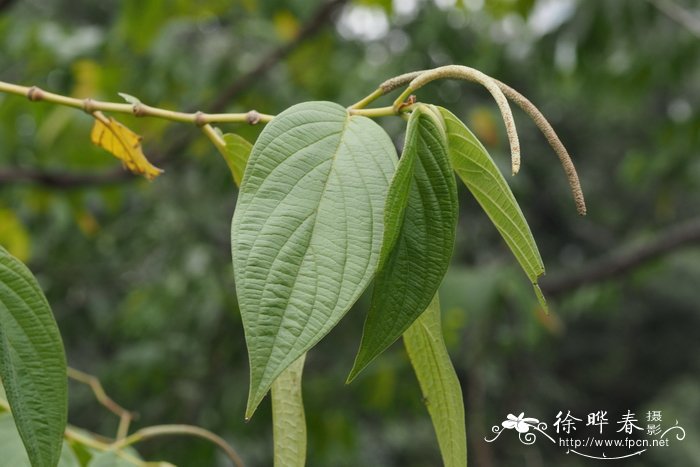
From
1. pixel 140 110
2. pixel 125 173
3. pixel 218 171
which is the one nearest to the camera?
pixel 140 110

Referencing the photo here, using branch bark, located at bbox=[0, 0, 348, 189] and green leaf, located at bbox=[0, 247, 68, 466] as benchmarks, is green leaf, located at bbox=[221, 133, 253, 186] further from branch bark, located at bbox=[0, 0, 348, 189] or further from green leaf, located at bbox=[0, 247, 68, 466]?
branch bark, located at bbox=[0, 0, 348, 189]

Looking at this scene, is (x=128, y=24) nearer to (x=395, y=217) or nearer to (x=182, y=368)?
(x=182, y=368)

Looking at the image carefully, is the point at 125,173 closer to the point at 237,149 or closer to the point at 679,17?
the point at 679,17

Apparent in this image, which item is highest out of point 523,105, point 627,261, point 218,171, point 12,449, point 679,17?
point 679,17

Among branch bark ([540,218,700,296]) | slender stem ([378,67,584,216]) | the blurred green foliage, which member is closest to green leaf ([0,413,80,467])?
slender stem ([378,67,584,216])

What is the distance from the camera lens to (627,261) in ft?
7.09

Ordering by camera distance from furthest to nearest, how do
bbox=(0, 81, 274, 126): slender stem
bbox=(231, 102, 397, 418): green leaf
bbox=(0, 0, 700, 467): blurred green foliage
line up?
bbox=(0, 0, 700, 467): blurred green foliage
bbox=(0, 81, 274, 126): slender stem
bbox=(231, 102, 397, 418): green leaf

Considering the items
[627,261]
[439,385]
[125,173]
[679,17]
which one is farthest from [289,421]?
[627,261]

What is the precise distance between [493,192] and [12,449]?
0.31 meters

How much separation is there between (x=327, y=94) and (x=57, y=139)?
0.67 m

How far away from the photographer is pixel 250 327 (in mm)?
301

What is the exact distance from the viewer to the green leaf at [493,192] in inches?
13.2

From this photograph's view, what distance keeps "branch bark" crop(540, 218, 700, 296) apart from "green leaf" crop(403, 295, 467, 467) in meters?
1.80

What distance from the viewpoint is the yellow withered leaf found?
1.65 ft
